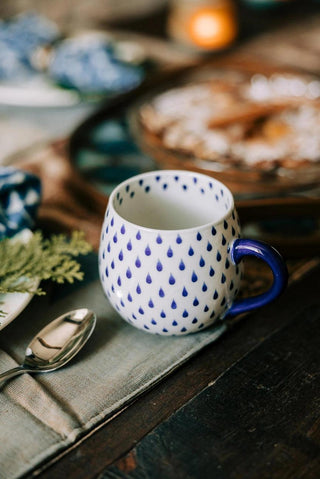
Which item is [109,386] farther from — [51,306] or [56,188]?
[56,188]

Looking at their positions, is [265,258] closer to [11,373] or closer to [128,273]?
[128,273]

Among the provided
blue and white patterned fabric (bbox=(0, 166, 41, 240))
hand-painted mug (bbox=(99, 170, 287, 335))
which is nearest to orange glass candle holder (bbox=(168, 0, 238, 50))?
blue and white patterned fabric (bbox=(0, 166, 41, 240))

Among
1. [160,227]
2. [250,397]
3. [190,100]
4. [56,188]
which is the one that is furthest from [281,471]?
[190,100]

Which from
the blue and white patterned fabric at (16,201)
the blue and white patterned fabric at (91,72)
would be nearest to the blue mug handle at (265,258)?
the blue and white patterned fabric at (16,201)

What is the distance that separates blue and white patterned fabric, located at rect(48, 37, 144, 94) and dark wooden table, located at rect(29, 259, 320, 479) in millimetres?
548

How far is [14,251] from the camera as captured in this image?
1.68 feet

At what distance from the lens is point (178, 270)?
0.42m

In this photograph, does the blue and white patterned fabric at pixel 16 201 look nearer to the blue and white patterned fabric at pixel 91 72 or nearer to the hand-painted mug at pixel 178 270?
the hand-painted mug at pixel 178 270

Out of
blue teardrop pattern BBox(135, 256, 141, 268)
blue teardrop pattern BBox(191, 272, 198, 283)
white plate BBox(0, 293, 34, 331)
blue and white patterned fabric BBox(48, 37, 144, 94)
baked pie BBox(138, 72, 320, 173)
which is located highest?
blue and white patterned fabric BBox(48, 37, 144, 94)

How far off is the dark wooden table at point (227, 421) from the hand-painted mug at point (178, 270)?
4cm

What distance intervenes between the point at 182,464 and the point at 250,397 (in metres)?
0.08

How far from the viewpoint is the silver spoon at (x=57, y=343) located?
44 cm

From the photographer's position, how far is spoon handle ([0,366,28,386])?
424mm

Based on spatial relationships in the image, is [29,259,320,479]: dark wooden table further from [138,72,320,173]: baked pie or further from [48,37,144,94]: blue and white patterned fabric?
[48,37,144,94]: blue and white patterned fabric
